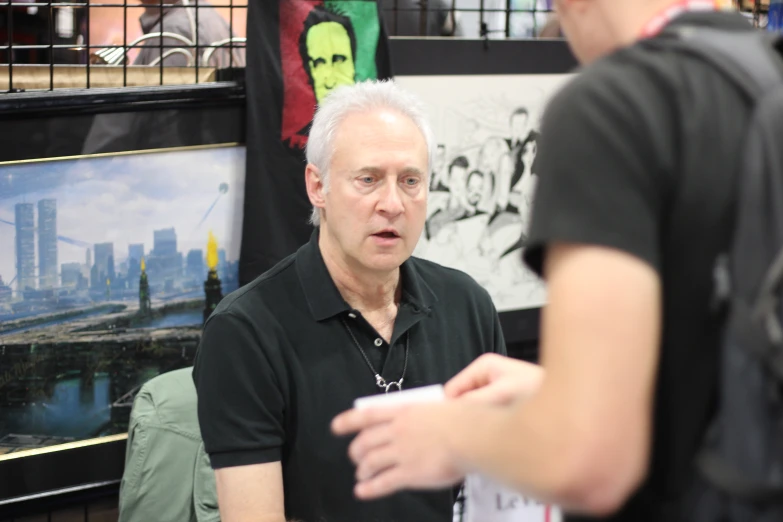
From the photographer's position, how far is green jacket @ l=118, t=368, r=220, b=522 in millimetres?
2594

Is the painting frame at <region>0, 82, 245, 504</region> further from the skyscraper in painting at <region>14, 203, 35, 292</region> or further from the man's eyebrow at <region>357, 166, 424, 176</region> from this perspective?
the man's eyebrow at <region>357, 166, 424, 176</region>

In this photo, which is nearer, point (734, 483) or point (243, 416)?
point (734, 483)

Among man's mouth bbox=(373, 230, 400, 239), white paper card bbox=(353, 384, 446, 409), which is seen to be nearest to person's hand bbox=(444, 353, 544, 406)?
white paper card bbox=(353, 384, 446, 409)

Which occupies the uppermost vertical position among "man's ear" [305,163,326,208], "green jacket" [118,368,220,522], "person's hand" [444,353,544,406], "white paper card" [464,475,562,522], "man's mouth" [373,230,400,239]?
"man's ear" [305,163,326,208]

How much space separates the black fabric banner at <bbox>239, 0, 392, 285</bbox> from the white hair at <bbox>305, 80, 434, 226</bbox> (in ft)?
4.27

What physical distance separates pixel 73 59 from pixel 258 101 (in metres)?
0.63

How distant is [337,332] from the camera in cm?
202

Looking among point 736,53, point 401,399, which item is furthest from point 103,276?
point 736,53

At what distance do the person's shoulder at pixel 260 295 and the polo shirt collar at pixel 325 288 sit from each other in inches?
1.2

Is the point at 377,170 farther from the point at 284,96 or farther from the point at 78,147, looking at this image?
the point at 284,96

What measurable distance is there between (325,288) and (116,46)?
1.53 metres

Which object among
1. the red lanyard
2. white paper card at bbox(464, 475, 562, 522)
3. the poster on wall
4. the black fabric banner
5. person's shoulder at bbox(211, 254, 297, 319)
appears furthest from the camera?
the poster on wall

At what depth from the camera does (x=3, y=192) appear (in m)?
2.92

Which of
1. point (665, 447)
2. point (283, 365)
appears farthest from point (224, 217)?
point (665, 447)
